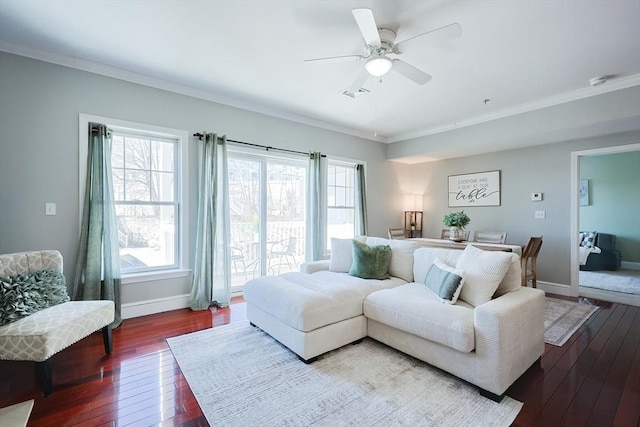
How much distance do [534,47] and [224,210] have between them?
152 inches

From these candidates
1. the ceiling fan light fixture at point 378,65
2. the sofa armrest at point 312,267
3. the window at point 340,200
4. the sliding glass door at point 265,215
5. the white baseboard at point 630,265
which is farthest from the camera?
the white baseboard at point 630,265

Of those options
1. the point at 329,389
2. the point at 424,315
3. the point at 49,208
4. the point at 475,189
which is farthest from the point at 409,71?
the point at 49,208

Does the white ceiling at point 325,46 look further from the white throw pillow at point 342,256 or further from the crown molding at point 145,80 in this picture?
the white throw pillow at point 342,256

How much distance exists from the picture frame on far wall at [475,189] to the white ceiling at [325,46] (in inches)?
60.1

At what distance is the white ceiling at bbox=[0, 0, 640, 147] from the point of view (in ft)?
7.28

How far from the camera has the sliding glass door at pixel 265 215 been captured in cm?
430

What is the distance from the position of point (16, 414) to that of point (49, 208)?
195 centimetres

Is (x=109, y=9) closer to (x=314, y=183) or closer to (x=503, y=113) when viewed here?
(x=314, y=183)

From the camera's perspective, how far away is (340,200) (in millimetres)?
5582

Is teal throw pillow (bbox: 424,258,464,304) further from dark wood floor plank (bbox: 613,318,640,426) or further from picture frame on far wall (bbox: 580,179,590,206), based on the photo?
picture frame on far wall (bbox: 580,179,590,206)

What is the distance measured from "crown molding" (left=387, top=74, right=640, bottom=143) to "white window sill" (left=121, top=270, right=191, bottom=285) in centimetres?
475

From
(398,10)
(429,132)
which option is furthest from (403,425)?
(429,132)

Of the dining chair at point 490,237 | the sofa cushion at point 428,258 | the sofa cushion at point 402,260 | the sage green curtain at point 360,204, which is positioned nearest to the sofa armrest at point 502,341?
the sofa cushion at point 428,258

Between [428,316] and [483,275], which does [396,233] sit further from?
[428,316]
